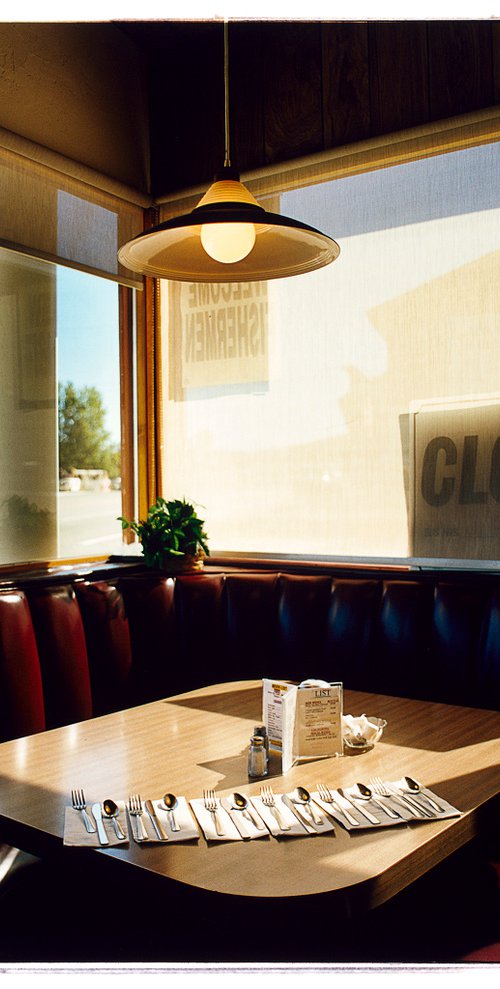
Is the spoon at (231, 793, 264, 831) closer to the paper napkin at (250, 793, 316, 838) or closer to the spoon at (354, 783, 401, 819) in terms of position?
the paper napkin at (250, 793, 316, 838)

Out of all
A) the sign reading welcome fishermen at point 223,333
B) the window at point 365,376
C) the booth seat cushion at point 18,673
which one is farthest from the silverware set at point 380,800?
the sign reading welcome fishermen at point 223,333

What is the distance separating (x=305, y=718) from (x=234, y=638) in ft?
4.52

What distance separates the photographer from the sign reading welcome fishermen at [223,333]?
134 inches

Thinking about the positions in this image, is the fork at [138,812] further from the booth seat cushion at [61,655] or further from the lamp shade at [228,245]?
the booth seat cushion at [61,655]

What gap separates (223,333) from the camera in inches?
139

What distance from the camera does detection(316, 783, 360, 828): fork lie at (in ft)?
4.05

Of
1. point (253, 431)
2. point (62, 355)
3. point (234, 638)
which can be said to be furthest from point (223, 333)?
point (234, 638)

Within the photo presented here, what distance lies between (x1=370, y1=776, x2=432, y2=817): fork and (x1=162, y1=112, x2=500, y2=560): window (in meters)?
1.57

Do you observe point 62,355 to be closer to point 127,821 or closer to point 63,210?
point 63,210

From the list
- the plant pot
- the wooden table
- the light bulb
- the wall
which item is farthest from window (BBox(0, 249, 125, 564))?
the light bulb

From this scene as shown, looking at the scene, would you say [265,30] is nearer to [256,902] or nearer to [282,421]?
[282,421]

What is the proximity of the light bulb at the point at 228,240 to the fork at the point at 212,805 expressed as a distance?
110 cm

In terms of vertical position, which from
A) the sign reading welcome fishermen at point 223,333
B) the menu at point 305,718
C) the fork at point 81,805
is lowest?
the fork at point 81,805

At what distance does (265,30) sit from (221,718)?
9.30 ft
